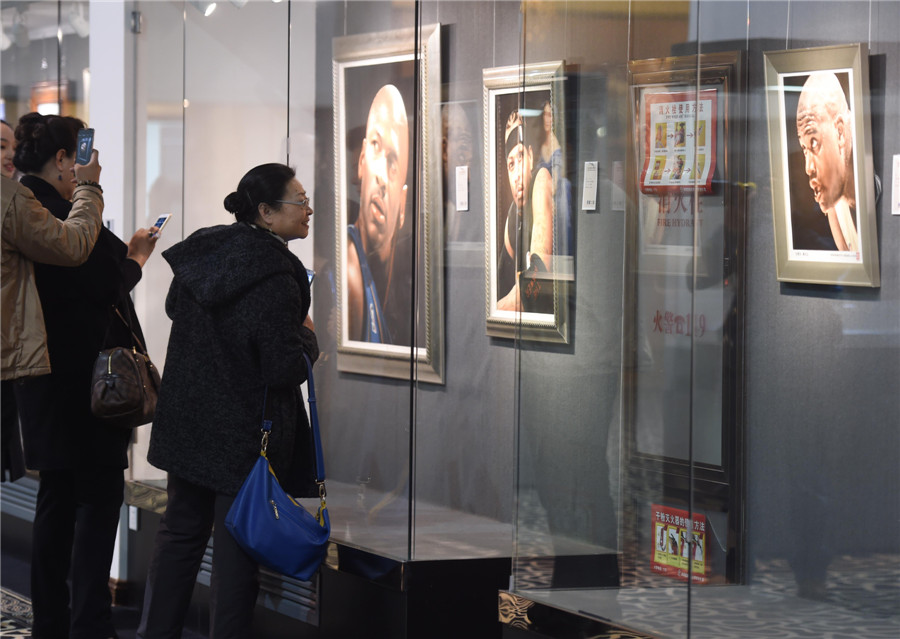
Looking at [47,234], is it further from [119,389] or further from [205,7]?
[205,7]

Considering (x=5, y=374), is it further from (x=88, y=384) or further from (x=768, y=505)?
(x=768, y=505)

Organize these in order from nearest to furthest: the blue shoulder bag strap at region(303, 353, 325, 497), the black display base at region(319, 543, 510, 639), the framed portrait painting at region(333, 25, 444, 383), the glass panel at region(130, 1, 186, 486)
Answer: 1. the blue shoulder bag strap at region(303, 353, 325, 497)
2. the black display base at region(319, 543, 510, 639)
3. the framed portrait painting at region(333, 25, 444, 383)
4. the glass panel at region(130, 1, 186, 486)

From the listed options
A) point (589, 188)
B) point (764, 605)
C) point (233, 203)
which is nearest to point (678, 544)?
point (764, 605)

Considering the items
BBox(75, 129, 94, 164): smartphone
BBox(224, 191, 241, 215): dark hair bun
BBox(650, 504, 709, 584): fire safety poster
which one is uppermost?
BBox(75, 129, 94, 164): smartphone

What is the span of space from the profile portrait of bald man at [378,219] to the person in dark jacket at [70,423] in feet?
2.21

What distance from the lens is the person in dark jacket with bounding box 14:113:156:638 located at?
10.7 feet

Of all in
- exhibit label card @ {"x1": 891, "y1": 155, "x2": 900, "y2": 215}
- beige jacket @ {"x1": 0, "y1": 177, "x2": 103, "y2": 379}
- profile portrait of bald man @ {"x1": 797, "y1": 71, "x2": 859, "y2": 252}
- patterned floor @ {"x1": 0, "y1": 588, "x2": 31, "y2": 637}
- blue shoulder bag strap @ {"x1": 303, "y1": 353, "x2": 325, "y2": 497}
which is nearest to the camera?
exhibit label card @ {"x1": 891, "y1": 155, "x2": 900, "y2": 215}

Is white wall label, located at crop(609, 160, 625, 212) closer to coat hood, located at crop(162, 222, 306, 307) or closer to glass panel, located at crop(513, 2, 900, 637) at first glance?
glass panel, located at crop(513, 2, 900, 637)

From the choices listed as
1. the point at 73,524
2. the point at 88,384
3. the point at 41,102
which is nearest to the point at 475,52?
the point at 88,384

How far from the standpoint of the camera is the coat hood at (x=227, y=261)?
281 centimetres

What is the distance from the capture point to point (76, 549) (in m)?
3.36

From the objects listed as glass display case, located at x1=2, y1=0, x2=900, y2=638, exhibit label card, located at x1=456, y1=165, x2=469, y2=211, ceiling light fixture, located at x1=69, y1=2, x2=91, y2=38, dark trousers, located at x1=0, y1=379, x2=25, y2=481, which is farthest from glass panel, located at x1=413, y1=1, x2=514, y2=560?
ceiling light fixture, located at x1=69, y1=2, x2=91, y2=38

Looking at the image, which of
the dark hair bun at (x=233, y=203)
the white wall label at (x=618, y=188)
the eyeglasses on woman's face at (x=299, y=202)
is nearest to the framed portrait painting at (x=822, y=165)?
the white wall label at (x=618, y=188)

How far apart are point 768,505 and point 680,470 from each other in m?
0.38
